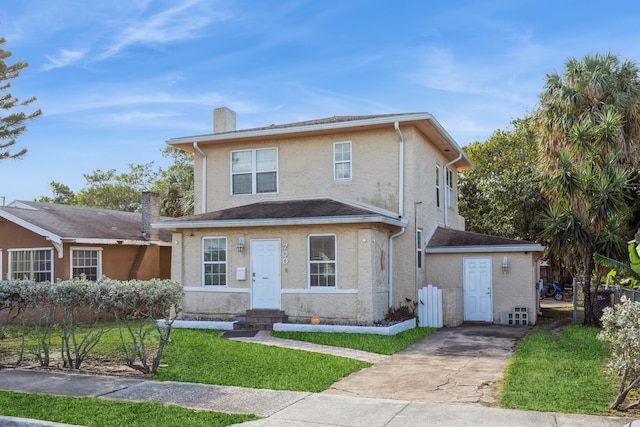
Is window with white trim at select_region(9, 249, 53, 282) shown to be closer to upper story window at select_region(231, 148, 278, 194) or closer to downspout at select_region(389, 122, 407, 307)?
upper story window at select_region(231, 148, 278, 194)

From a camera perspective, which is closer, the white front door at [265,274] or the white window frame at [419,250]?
the white front door at [265,274]

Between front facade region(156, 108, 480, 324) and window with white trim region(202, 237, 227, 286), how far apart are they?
31 mm

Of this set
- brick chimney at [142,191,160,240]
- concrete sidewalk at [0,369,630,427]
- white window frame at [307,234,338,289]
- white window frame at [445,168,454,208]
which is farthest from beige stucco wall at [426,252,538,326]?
brick chimney at [142,191,160,240]

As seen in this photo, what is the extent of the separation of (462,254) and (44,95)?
15537 millimetres

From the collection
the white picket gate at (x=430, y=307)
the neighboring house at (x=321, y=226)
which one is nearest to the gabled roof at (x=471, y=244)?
the neighboring house at (x=321, y=226)

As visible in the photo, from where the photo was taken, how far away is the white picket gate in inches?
659

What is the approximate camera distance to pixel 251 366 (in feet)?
33.4

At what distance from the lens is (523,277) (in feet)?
56.5

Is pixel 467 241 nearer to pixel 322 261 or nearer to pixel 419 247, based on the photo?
pixel 419 247

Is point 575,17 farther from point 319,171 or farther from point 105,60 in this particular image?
point 105,60

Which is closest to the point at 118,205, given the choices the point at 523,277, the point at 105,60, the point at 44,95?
the point at 44,95

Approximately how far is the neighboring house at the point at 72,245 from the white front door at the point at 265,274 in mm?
6176

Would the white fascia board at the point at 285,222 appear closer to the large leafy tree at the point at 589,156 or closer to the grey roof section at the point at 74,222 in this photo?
the grey roof section at the point at 74,222

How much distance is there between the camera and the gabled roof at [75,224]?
1855 cm
